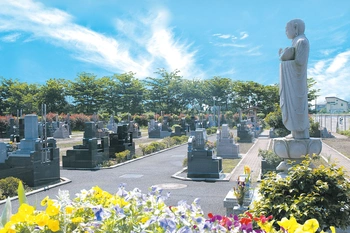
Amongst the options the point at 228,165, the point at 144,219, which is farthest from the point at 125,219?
the point at 228,165

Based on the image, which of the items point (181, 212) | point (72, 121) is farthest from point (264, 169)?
point (72, 121)

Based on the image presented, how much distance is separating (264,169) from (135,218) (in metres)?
10.7

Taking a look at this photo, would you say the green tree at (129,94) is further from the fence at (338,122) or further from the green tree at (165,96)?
the fence at (338,122)

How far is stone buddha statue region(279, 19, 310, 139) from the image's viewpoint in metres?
7.47

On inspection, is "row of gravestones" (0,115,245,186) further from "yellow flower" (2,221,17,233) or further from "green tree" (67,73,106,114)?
"green tree" (67,73,106,114)

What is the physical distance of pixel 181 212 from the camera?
7.22 feet

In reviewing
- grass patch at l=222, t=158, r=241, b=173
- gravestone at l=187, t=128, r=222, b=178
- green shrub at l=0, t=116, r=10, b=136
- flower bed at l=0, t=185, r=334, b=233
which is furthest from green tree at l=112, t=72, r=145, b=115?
flower bed at l=0, t=185, r=334, b=233

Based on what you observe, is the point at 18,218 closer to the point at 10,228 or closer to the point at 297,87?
the point at 10,228

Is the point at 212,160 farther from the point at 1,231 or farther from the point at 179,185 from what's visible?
the point at 1,231

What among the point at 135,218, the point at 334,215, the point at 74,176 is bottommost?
the point at 74,176

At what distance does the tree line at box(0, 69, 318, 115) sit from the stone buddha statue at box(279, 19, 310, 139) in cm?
4154

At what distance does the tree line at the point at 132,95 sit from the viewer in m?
55.4

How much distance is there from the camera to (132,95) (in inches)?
2437

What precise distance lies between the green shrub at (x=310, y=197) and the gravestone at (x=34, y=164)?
9387mm
